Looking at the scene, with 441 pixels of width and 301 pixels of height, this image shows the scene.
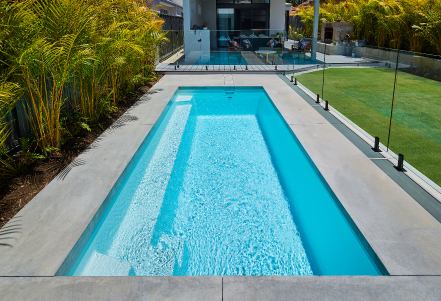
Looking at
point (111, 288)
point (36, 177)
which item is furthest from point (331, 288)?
point (36, 177)

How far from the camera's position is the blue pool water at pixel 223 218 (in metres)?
3.11

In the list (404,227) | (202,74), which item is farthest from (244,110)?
(404,227)

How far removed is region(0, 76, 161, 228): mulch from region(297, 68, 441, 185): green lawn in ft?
14.2

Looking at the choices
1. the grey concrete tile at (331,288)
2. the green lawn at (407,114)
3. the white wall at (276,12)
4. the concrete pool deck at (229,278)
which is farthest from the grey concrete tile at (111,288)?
the white wall at (276,12)

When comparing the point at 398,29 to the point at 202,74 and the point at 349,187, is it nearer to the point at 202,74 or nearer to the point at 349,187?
the point at 202,74

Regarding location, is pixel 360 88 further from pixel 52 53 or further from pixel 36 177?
pixel 36 177

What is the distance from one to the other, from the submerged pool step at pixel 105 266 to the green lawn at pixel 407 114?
3321 mm

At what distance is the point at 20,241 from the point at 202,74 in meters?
10.3

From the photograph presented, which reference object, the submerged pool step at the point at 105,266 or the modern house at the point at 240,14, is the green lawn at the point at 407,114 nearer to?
the submerged pool step at the point at 105,266

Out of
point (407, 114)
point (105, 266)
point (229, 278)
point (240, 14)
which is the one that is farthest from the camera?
point (240, 14)

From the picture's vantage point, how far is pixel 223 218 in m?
3.84

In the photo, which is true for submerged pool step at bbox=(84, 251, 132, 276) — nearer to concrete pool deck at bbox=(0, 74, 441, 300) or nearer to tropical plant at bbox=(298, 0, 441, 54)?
concrete pool deck at bbox=(0, 74, 441, 300)

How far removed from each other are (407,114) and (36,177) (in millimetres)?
4650

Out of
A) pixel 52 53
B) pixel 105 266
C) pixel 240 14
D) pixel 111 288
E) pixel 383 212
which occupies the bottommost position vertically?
pixel 105 266
